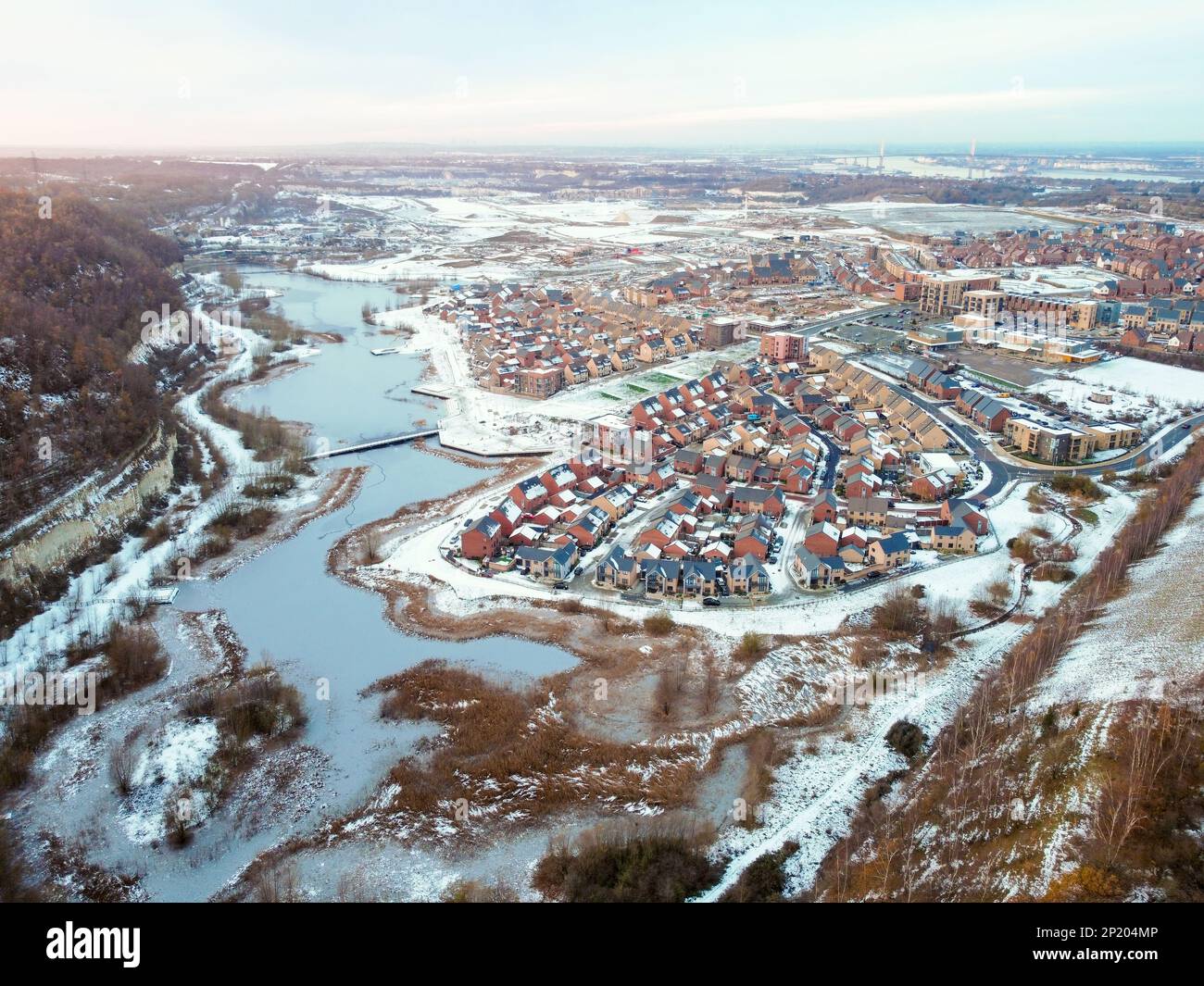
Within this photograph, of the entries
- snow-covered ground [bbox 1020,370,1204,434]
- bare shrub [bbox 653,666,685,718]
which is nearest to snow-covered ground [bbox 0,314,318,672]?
bare shrub [bbox 653,666,685,718]

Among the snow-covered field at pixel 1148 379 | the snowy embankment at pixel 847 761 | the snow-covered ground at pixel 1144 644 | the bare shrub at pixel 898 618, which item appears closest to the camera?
the snowy embankment at pixel 847 761

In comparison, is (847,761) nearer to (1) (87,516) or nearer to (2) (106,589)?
(2) (106,589)

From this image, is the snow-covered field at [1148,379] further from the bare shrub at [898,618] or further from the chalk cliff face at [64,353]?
the chalk cliff face at [64,353]

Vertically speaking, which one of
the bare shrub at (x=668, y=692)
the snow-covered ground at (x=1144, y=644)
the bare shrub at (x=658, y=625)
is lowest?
the bare shrub at (x=668, y=692)

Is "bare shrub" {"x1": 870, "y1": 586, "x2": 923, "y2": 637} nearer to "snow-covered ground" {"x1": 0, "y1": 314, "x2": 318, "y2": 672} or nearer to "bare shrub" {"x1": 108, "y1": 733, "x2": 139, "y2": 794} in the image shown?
"bare shrub" {"x1": 108, "y1": 733, "x2": 139, "y2": 794}

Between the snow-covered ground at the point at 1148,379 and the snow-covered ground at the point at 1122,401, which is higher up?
the snow-covered ground at the point at 1148,379

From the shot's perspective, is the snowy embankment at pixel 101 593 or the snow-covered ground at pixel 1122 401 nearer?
the snowy embankment at pixel 101 593

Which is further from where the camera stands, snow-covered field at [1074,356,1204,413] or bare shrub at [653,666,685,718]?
snow-covered field at [1074,356,1204,413]

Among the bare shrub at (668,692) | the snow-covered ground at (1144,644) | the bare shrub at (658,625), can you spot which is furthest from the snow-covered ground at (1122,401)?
the bare shrub at (668,692)

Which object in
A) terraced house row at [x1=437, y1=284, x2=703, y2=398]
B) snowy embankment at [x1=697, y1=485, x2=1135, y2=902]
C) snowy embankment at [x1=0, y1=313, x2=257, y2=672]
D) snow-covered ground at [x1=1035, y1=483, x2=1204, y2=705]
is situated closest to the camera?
snowy embankment at [x1=697, y1=485, x2=1135, y2=902]

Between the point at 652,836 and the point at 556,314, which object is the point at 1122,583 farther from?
the point at 556,314
